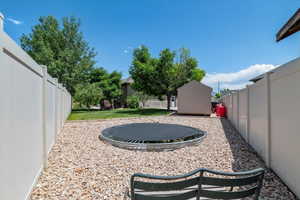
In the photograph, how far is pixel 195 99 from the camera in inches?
579

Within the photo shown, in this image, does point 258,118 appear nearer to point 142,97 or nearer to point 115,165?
point 115,165

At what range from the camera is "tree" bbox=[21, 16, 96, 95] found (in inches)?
714

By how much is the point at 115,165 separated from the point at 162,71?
14.3 m

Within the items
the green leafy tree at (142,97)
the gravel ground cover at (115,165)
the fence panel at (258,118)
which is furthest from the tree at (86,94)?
the fence panel at (258,118)

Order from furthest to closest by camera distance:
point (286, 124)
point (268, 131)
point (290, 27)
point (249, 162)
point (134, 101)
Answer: point (134, 101)
point (290, 27)
point (249, 162)
point (268, 131)
point (286, 124)

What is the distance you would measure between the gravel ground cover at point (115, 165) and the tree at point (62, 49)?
52.4ft

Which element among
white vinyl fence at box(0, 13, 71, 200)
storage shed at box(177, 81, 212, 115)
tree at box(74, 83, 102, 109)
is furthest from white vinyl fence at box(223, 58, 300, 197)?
tree at box(74, 83, 102, 109)

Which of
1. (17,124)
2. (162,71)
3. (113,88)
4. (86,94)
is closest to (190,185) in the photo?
(17,124)

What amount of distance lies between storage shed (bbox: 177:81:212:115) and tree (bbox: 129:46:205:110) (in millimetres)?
2790

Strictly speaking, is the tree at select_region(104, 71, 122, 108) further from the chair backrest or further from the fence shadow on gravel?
→ the chair backrest

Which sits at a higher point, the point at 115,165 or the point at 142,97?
the point at 142,97

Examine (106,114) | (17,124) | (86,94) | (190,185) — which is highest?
(86,94)

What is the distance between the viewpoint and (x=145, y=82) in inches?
697

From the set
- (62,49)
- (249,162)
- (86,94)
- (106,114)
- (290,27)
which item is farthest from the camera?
(62,49)
